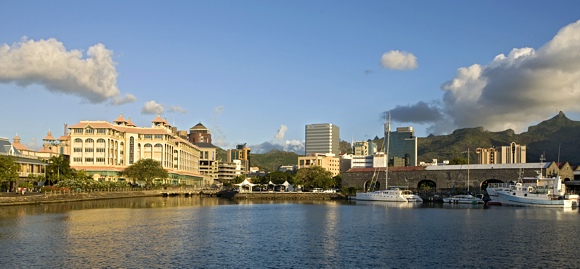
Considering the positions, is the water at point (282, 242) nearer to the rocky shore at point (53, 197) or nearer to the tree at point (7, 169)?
the rocky shore at point (53, 197)

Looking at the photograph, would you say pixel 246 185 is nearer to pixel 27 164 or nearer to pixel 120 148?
pixel 120 148

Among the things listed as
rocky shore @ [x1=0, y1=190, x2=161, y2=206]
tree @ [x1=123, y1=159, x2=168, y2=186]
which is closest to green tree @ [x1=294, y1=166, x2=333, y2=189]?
tree @ [x1=123, y1=159, x2=168, y2=186]

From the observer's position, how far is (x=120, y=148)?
138m

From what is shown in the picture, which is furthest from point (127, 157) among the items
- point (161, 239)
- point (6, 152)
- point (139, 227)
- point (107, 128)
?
point (161, 239)

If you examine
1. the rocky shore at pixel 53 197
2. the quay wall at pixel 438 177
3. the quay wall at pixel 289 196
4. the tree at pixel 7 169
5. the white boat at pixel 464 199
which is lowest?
the quay wall at pixel 289 196

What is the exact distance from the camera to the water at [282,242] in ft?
106

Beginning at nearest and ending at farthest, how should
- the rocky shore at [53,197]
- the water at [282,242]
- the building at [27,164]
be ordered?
the water at [282,242] < the rocky shore at [53,197] < the building at [27,164]

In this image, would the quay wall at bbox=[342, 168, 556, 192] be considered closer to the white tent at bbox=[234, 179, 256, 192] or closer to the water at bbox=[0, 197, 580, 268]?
the white tent at bbox=[234, 179, 256, 192]

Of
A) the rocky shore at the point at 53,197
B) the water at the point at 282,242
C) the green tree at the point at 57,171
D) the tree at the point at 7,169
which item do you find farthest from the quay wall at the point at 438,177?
→ the tree at the point at 7,169

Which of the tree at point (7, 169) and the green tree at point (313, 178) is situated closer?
the tree at point (7, 169)

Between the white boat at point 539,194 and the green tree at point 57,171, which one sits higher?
the green tree at point 57,171

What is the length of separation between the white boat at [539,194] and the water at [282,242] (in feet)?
98.6

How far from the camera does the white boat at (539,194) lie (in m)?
87.1

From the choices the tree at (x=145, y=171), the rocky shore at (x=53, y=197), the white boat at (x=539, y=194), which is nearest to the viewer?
the rocky shore at (x=53, y=197)
